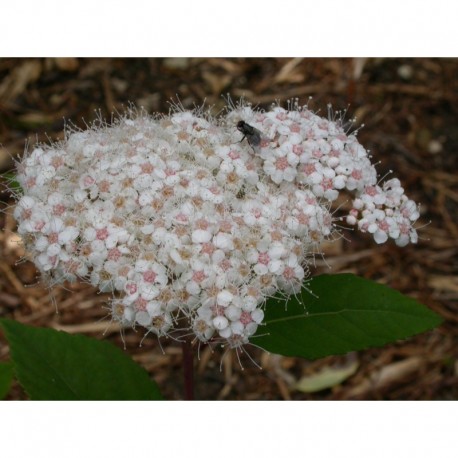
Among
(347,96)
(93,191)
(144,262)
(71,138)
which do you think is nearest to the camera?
(144,262)

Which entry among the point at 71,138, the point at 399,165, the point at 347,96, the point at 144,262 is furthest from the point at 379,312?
the point at 347,96

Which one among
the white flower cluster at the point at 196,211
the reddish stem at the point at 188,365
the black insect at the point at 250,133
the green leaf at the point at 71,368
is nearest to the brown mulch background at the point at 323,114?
the reddish stem at the point at 188,365

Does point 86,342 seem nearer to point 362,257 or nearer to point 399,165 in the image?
point 362,257

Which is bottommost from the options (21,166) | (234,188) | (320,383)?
(320,383)

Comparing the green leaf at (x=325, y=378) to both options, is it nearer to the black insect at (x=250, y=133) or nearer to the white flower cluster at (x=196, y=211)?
the white flower cluster at (x=196, y=211)

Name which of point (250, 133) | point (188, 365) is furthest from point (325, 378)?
point (250, 133)

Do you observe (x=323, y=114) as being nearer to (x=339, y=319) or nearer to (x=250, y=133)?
(x=250, y=133)

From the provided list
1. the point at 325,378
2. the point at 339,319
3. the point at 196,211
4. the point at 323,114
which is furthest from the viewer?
the point at 323,114
